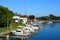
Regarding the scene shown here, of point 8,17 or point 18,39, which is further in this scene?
point 8,17

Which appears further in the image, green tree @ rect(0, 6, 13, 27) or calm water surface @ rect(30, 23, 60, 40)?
green tree @ rect(0, 6, 13, 27)

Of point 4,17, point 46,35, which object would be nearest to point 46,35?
point 46,35

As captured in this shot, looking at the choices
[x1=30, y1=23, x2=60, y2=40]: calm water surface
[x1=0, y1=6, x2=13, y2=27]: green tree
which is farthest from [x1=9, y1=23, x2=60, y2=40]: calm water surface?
[x1=0, y1=6, x2=13, y2=27]: green tree

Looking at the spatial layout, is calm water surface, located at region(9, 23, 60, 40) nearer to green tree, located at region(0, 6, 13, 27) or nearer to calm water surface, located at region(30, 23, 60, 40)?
calm water surface, located at region(30, 23, 60, 40)

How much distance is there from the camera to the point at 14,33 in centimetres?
4525

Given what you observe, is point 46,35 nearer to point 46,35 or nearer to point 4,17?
point 46,35

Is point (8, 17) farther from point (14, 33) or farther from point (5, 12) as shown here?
point (14, 33)

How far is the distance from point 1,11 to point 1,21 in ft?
11.5

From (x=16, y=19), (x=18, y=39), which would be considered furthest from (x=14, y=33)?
(x=16, y=19)

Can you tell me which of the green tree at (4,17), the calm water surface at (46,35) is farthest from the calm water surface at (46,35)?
the green tree at (4,17)

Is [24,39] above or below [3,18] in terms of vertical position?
below

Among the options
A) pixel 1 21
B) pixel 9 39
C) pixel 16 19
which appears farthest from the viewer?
pixel 16 19

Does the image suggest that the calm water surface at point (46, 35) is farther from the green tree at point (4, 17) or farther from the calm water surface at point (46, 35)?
the green tree at point (4, 17)

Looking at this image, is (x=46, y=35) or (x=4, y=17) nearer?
(x=46, y=35)
